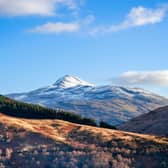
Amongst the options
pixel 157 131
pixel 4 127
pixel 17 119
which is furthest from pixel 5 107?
pixel 157 131

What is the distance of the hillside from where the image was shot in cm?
11431

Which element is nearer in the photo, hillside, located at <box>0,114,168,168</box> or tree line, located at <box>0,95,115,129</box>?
hillside, located at <box>0,114,168,168</box>

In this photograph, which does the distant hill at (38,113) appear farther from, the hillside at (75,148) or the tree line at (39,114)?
the hillside at (75,148)

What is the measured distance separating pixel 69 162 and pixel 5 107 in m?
62.8

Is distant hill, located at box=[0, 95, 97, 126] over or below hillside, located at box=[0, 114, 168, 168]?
over

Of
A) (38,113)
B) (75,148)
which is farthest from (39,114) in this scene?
(75,148)

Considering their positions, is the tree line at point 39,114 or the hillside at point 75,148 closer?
the hillside at point 75,148

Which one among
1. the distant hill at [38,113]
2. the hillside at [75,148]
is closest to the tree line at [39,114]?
the distant hill at [38,113]

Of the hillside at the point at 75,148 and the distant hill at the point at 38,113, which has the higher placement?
the distant hill at the point at 38,113

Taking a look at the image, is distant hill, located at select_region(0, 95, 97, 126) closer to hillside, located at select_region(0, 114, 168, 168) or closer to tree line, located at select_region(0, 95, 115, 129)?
tree line, located at select_region(0, 95, 115, 129)

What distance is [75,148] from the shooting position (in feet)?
407

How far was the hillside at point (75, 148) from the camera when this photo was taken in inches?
4500

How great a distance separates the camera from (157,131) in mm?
199125

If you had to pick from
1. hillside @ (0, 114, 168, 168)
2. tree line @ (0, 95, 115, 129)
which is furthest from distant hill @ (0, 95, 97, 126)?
hillside @ (0, 114, 168, 168)
